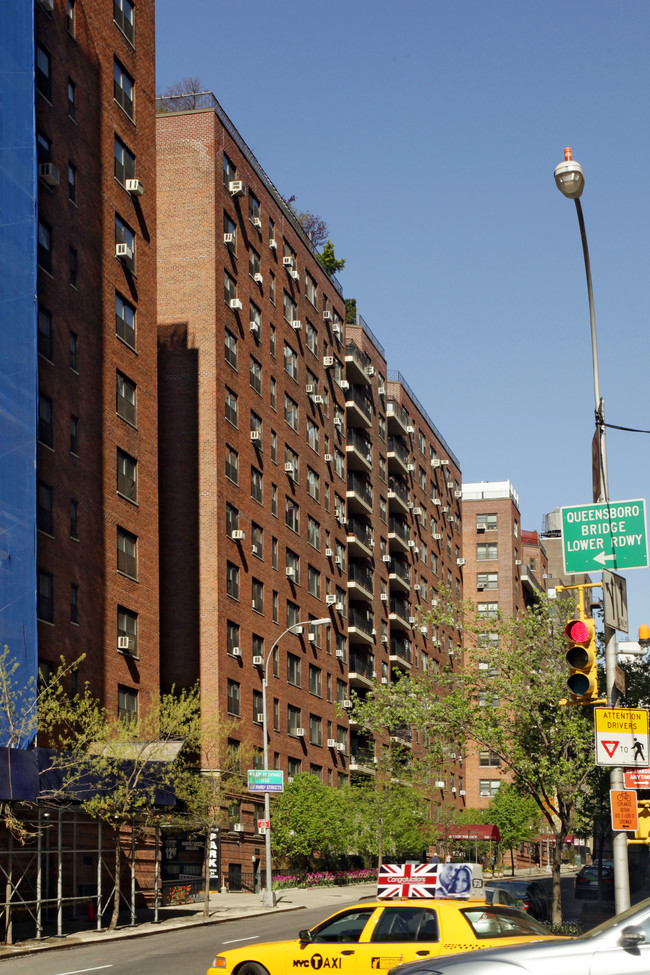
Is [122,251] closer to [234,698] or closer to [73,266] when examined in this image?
[73,266]

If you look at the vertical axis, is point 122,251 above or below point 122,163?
below

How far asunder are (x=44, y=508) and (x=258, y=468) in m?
25.2

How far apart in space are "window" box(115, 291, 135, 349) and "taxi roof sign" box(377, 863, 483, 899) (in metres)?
33.0

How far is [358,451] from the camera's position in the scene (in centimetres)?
8425

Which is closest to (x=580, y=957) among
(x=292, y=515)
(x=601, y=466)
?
(x=601, y=466)

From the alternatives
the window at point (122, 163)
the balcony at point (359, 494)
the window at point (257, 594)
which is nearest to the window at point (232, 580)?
the window at point (257, 594)

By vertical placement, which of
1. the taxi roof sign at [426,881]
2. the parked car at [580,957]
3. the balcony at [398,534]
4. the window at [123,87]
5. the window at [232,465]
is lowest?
the taxi roof sign at [426,881]

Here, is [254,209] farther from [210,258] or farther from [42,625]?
[42,625]

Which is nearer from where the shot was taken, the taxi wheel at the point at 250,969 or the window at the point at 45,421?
the taxi wheel at the point at 250,969

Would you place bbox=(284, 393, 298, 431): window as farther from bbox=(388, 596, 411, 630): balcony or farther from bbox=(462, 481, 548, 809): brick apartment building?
bbox=(462, 481, 548, 809): brick apartment building

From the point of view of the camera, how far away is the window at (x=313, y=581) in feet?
238

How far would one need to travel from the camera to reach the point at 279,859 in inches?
2397

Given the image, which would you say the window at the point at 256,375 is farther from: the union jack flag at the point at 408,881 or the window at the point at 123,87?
the union jack flag at the point at 408,881

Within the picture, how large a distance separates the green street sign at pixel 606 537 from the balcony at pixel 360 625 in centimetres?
6466
